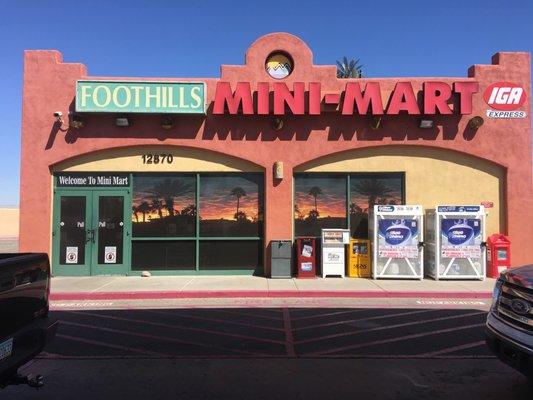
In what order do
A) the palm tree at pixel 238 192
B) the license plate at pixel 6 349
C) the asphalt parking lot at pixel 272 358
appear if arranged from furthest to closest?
the palm tree at pixel 238 192 < the asphalt parking lot at pixel 272 358 < the license plate at pixel 6 349

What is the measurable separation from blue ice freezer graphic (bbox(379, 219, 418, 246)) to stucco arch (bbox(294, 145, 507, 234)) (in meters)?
1.37

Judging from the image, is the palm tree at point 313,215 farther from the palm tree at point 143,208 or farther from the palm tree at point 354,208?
the palm tree at point 143,208

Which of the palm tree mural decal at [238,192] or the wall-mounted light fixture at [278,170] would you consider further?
the palm tree mural decal at [238,192]

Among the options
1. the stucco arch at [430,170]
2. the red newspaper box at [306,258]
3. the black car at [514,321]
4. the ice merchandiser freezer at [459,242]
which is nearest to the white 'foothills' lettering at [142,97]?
the stucco arch at [430,170]

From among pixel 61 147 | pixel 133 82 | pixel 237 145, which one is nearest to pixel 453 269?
pixel 237 145

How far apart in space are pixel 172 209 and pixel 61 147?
364cm

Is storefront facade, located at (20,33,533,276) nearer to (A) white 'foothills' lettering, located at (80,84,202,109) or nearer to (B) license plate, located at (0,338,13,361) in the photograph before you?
(A) white 'foothills' lettering, located at (80,84,202,109)

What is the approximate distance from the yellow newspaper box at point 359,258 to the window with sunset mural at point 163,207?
4.62m

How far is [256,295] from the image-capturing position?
1156 centimetres

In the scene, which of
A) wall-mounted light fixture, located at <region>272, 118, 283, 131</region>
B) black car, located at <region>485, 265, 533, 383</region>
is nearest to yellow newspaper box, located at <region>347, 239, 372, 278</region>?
wall-mounted light fixture, located at <region>272, 118, 283, 131</region>

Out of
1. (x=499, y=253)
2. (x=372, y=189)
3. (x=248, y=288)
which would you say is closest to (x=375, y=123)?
(x=372, y=189)

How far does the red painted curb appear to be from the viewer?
11.5 meters

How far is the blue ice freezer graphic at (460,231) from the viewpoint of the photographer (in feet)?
44.9

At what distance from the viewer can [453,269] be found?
13.8 meters
